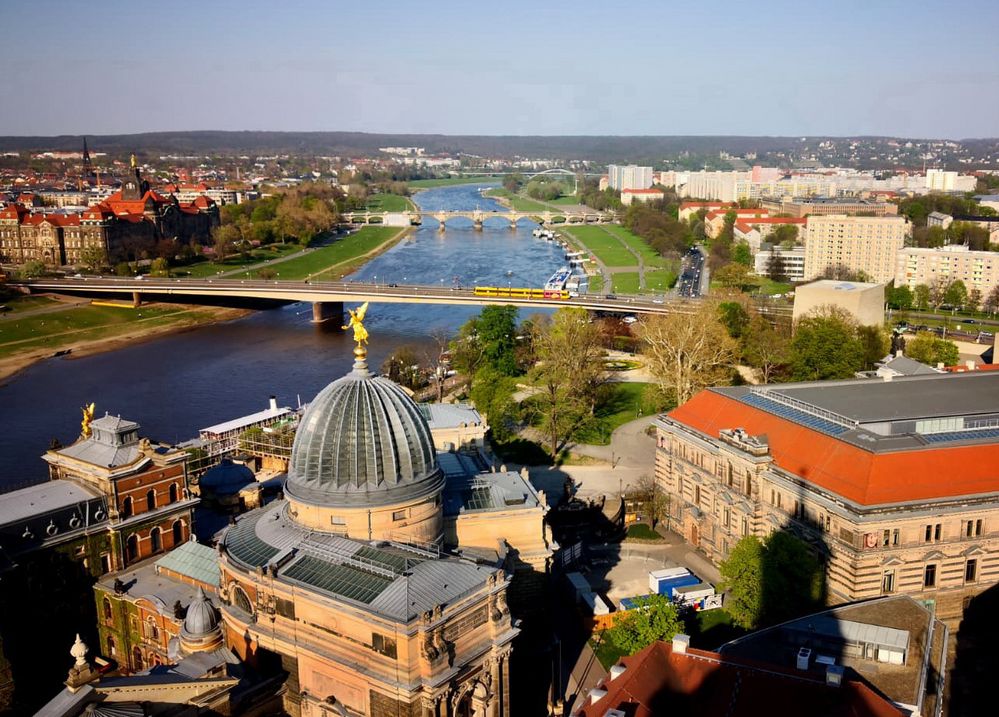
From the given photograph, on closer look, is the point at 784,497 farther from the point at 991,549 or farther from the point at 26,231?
the point at 26,231

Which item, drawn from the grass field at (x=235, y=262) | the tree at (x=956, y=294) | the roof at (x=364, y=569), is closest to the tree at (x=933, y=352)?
the tree at (x=956, y=294)

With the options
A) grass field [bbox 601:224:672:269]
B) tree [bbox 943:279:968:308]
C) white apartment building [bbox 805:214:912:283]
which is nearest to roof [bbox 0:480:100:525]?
tree [bbox 943:279:968:308]

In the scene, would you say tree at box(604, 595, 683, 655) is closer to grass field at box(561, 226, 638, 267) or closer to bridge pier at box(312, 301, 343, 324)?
bridge pier at box(312, 301, 343, 324)

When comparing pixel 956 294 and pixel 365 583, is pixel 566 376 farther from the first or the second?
pixel 956 294

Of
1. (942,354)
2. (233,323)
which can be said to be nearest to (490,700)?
(942,354)

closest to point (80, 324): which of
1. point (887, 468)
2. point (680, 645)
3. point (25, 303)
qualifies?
point (25, 303)

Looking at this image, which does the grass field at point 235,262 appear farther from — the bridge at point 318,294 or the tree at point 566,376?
the tree at point 566,376
